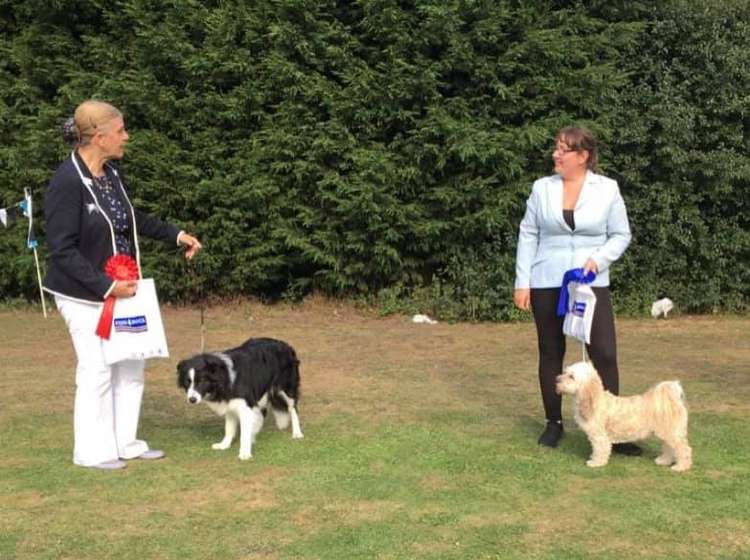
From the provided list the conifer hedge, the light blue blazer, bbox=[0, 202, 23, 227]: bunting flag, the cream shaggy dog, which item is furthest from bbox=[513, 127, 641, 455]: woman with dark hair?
bbox=[0, 202, 23, 227]: bunting flag

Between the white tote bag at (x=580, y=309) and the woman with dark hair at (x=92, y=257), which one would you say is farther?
the white tote bag at (x=580, y=309)

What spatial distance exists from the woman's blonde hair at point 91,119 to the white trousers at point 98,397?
36.8 inches

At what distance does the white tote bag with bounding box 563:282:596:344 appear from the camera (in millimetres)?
5090

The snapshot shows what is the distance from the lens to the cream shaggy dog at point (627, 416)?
16.1 feet

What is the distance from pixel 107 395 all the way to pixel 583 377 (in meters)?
2.79

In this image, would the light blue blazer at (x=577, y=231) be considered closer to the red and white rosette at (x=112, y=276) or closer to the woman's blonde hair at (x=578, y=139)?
the woman's blonde hair at (x=578, y=139)

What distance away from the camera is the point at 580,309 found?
16.8ft

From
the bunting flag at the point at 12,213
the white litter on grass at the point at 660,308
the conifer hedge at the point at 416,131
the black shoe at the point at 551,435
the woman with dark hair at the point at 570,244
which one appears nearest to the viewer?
the woman with dark hair at the point at 570,244

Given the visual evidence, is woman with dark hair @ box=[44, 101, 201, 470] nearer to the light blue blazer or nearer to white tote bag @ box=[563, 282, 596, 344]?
the light blue blazer

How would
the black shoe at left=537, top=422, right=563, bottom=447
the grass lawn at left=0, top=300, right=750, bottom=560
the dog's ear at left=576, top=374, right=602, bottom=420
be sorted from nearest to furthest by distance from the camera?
the grass lawn at left=0, top=300, right=750, bottom=560, the dog's ear at left=576, top=374, right=602, bottom=420, the black shoe at left=537, top=422, right=563, bottom=447

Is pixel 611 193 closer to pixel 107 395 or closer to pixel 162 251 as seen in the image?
pixel 107 395

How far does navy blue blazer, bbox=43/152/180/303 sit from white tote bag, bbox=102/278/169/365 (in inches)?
6.9

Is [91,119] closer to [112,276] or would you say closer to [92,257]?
[92,257]

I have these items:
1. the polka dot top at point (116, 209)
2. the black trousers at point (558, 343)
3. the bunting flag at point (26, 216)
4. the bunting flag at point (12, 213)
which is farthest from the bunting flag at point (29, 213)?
the black trousers at point (558, 343)
